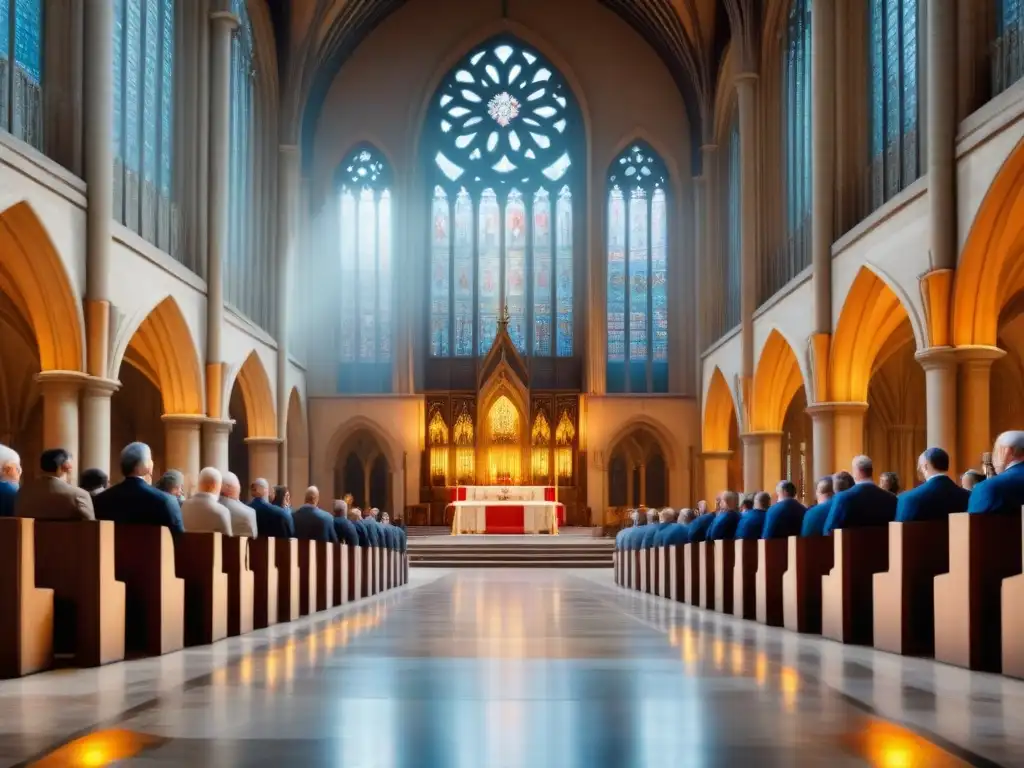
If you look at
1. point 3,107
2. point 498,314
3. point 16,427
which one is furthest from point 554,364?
point 3,107

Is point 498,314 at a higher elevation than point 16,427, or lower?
higher

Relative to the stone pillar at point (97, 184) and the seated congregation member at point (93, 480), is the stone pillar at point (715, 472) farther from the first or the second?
the seated congregation member at point (93, 480)

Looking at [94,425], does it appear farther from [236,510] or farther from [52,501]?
[52,501]

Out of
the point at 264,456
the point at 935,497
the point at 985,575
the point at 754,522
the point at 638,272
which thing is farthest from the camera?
the point at 638,272

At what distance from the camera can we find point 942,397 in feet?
49.4

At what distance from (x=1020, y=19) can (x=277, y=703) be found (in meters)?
12.2

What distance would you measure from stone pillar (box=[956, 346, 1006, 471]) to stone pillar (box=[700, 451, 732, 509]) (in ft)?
55.0

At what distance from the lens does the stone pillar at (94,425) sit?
16859mm

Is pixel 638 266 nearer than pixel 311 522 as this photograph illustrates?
No

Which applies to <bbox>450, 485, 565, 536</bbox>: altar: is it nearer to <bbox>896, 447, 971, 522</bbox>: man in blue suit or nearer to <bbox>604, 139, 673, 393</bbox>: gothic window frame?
<bbox>604, 139, 673, 393</bbox>: gothic window frame

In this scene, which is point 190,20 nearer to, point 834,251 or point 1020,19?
point 834,251

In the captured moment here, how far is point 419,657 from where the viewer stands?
22.8 feet

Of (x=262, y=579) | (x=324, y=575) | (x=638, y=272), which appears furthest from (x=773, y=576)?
(x=638, y=272)

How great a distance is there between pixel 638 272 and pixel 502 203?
4.00 m
